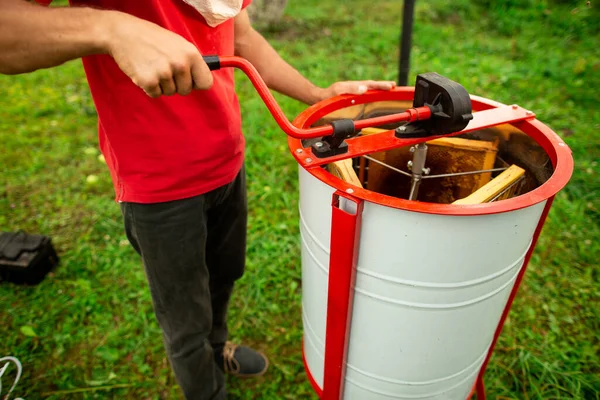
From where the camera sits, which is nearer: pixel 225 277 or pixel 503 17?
pixel 225 277

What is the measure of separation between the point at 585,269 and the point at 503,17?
4572mm

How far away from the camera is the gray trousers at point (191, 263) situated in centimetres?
138

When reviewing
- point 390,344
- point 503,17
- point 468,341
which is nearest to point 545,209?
point 468,341

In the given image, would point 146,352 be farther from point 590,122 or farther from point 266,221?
point 590,122

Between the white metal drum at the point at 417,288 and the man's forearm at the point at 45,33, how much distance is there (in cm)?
65

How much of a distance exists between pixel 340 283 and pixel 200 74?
26.6 inches

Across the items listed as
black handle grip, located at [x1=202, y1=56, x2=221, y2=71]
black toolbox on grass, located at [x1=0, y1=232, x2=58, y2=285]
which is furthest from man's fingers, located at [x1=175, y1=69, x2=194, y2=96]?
black toolbox on grass, located at [x1=0, y1=232, x2=58, y2=285]

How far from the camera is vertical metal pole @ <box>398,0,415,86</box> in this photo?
1858 millimetres

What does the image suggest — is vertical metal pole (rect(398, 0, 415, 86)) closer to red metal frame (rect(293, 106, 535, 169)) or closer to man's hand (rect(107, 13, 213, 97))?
red metal frame (rect(293, 106, 535, 169))

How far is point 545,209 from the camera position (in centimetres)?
123

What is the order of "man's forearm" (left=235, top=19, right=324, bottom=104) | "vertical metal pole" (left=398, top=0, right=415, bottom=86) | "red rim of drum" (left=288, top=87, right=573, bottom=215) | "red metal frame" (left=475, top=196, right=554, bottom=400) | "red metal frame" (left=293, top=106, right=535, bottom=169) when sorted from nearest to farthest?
"red rim of drum" (left=288, top=87, right=573, bottom=215)
"red metal frame" (left=293, top=106, right=535, bottom=169)
"red metal frame" (left=475, top=196, right=554, bottom=400)
"man's forearm" (left=235, top=19, right=324, bottom=104)
"vertical metal pole" (left=398, top=0, right=415, bottom=86)

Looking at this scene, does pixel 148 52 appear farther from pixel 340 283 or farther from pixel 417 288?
pixel 417 288

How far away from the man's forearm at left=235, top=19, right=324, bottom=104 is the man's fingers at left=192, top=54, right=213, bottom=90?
0.74m

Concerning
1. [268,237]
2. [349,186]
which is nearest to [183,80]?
[349,186]
